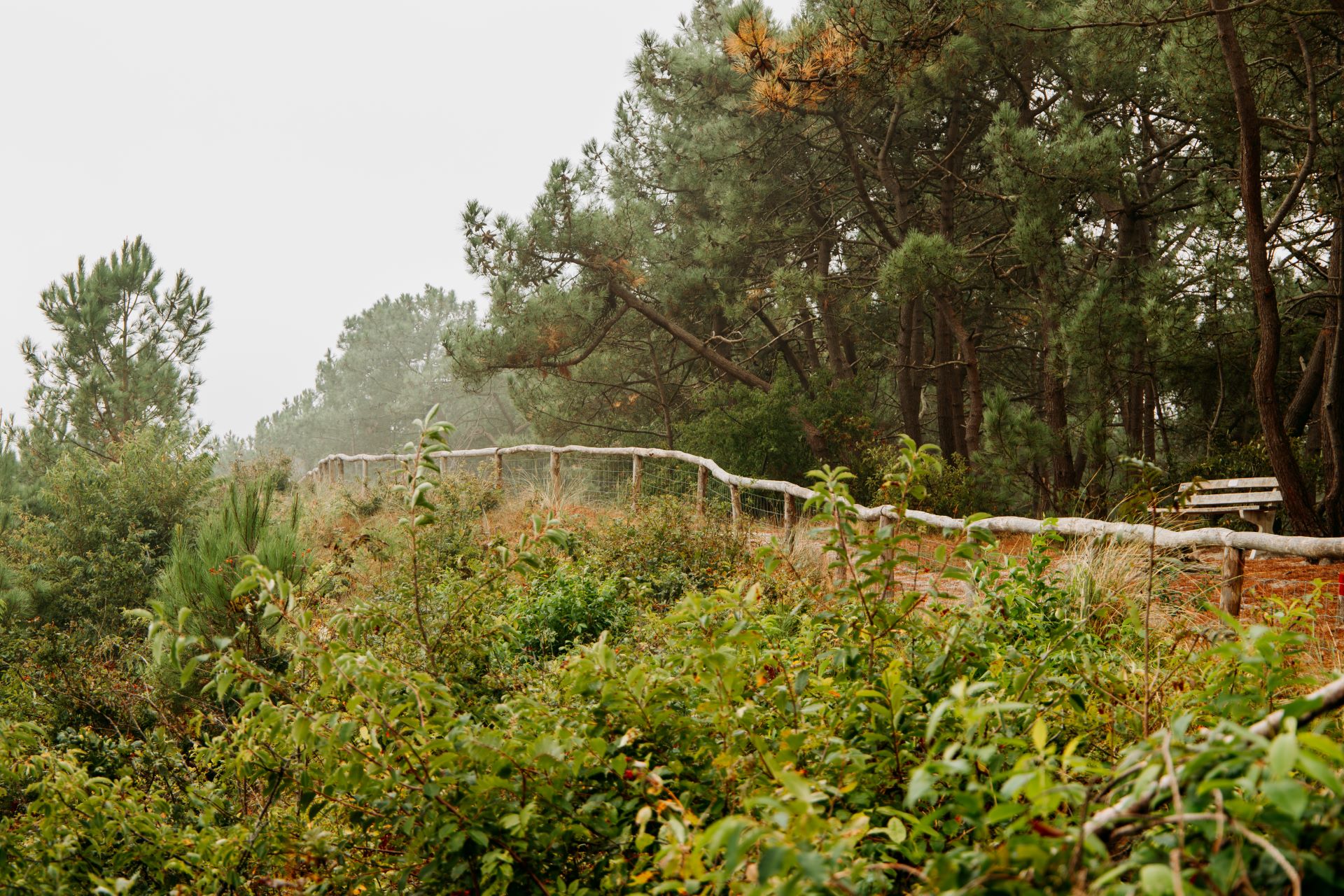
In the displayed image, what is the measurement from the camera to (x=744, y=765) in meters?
1.86

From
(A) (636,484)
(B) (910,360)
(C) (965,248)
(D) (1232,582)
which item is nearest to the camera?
(D) (1232,582)

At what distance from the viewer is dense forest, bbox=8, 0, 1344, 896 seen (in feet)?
6.01

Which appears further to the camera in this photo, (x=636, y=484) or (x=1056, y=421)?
(x=1056, y=421)

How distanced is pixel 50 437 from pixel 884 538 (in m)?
17.2

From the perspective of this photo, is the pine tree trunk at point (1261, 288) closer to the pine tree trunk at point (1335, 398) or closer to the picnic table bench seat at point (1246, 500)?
the picnic table bench seat at point (1246, 500)

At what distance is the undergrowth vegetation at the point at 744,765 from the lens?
42.4 inches

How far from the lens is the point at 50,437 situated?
15.3 metres

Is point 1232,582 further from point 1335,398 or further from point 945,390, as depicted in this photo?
point 945,390

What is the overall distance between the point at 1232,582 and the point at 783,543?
119 inches

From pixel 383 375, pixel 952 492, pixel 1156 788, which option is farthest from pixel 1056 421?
pixel 383 375

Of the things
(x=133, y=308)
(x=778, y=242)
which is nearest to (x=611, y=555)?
(x=778, y=242)

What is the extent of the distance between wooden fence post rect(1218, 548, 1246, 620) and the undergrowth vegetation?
1174 mm

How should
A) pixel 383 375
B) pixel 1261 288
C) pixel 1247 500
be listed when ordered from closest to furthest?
pixel 1261 288 → pixel 1247 500 → pixel 383 375

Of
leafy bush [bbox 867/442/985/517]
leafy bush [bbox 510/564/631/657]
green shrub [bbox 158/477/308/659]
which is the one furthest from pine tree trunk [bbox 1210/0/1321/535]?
green shrub [bbox 158/477/308/659]
